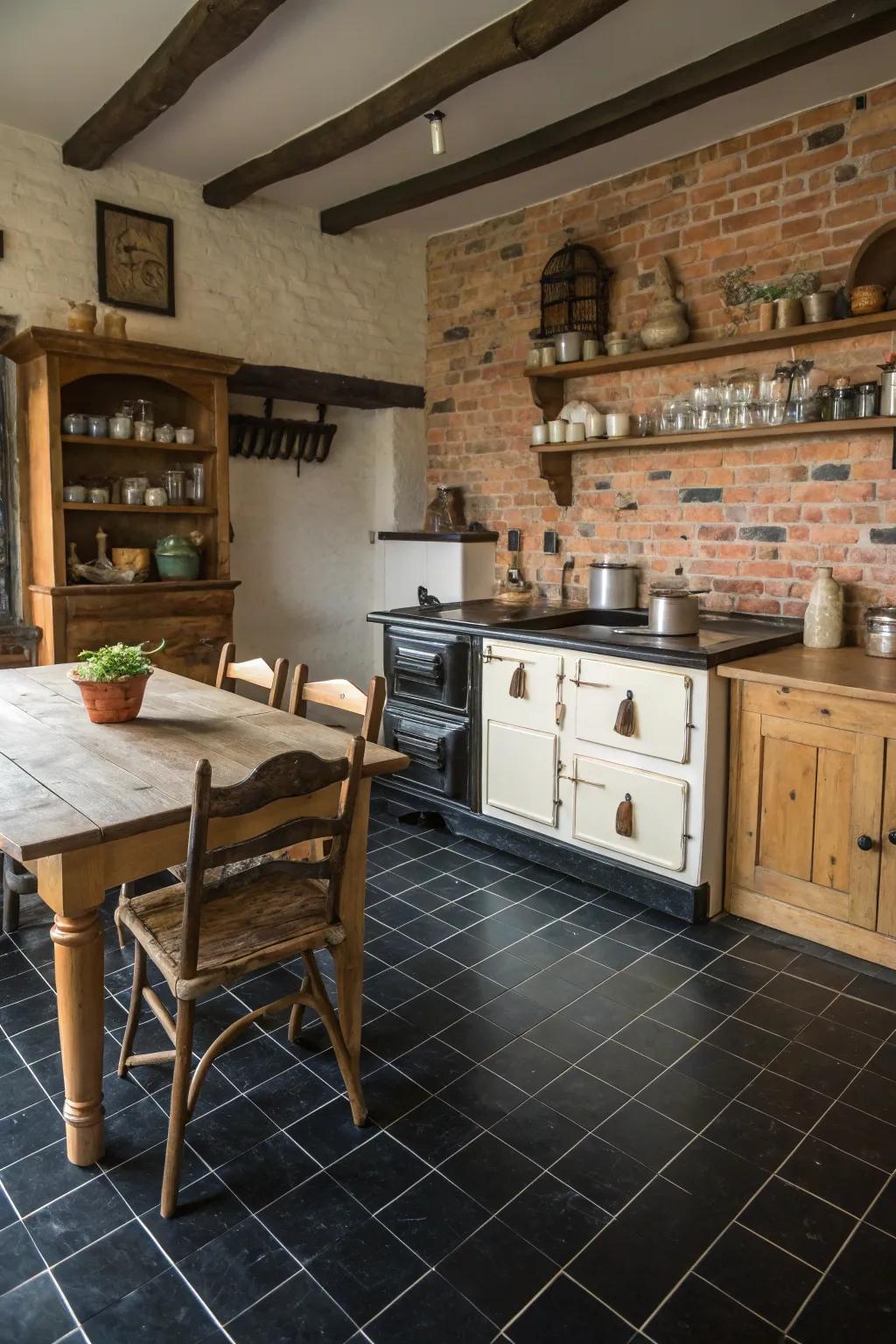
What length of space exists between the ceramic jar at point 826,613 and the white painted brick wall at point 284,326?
8.08 ft

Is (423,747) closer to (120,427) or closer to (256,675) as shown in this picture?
(256,675)

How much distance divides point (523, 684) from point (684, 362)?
1.56 meters

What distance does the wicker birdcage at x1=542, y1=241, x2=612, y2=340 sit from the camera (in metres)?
4.07

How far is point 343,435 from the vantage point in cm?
498

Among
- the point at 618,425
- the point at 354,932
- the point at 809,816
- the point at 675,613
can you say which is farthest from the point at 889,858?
the point at 618,425

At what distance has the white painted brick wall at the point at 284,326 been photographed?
3.69 m

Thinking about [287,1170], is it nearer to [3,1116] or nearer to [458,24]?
[3,1116]

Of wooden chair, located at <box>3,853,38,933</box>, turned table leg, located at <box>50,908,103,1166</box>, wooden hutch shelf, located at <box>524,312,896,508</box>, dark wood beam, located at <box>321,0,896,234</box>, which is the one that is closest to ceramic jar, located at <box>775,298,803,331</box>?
wooden hutch shelf, located at <box>524,312,896,508</box>

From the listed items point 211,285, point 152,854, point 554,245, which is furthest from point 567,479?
point 152,854

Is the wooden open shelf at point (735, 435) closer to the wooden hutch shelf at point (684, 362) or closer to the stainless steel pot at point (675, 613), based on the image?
the wooden hutch shelf at point (684, 362)

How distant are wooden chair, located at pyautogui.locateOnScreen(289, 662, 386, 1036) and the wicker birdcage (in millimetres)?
2372

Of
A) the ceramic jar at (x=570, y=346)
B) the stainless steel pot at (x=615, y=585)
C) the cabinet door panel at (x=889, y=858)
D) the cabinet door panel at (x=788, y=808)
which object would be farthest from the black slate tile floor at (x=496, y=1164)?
the ceramic jar at (x=570, y=346)

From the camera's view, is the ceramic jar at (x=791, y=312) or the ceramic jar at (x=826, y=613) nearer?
the ceramic jar at (x=826, y=613)

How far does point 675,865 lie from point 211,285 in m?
3.27
